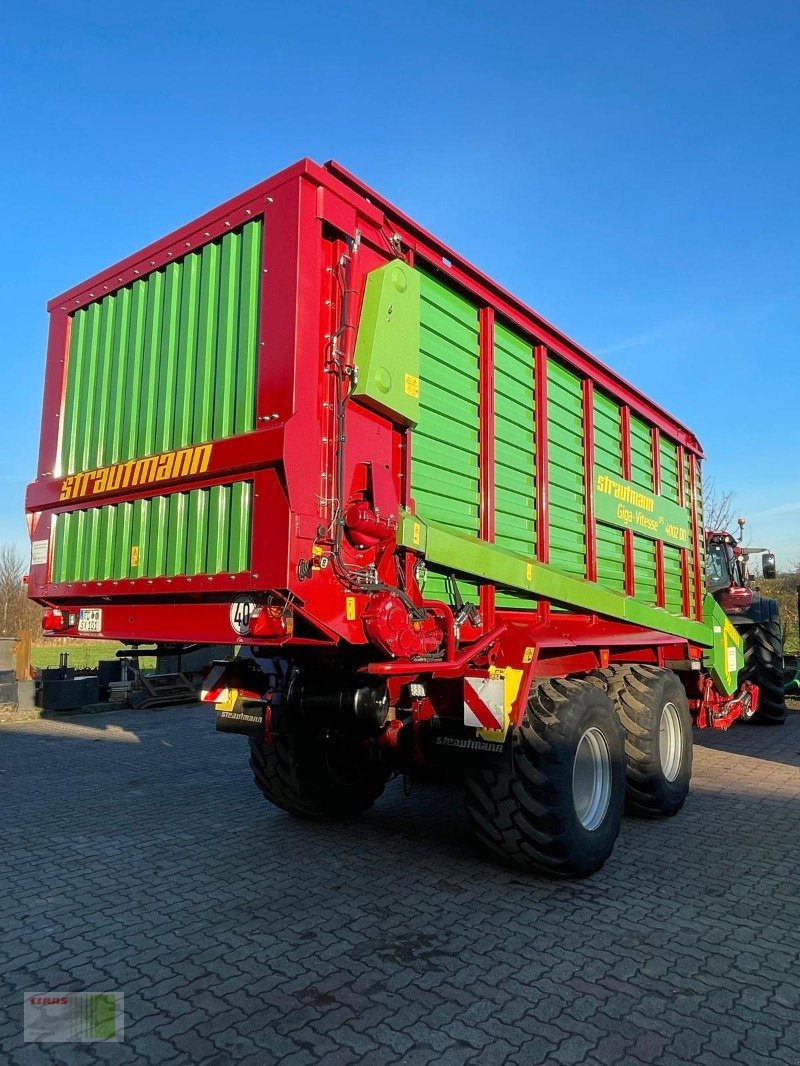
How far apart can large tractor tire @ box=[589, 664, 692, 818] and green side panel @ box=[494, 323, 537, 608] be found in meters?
1.20

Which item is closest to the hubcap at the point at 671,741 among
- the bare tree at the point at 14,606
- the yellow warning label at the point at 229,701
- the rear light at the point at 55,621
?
the yellow warning label at the point at 229,701

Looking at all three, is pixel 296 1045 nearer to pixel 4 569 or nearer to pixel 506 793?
pixel 506 793

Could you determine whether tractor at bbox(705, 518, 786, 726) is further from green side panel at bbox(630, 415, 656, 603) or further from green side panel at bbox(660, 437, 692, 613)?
green side panel at bbox(630, 415, 656, 603)

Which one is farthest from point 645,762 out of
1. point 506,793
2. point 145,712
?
point 145,712

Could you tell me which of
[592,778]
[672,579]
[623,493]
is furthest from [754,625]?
[592,778]

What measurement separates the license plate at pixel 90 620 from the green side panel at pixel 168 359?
0.90 m

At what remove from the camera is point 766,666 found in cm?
1042

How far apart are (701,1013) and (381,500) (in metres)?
2.56

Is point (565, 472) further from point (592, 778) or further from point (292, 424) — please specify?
point (292, 424)

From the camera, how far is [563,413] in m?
5.78

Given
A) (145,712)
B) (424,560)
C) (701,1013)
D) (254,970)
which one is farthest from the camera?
(145,712)

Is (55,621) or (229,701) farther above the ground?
(55,621)

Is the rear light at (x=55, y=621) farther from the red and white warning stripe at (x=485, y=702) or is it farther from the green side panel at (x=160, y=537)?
the red and white warning stripe at (x=485, y=702)

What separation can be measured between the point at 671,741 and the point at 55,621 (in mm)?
4751
